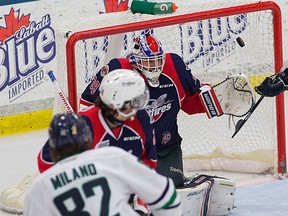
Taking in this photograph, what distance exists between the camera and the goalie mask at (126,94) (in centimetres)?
357

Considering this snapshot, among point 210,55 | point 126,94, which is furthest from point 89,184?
point 210,55

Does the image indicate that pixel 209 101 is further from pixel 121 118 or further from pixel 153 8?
pixel 121 118

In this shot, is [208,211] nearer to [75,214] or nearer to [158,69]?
[158,69]

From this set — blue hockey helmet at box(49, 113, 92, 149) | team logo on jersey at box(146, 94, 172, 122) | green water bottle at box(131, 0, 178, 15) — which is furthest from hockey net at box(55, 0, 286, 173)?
blue hockey helmet at box(49, 113, 92, 149)

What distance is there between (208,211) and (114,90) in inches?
54.1

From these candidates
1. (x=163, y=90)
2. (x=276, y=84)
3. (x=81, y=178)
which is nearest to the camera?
(x=81, y=178)

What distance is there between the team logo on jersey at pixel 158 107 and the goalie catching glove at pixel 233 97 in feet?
0.77

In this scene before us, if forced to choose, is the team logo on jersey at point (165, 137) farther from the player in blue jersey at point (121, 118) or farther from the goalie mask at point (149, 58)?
the player in blue jersey at point (121, 118)

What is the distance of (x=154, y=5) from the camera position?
15.9 feet

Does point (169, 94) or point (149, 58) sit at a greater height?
point (149, 58)

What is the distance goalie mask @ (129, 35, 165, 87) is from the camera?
4461mm

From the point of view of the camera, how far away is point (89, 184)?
2.96m

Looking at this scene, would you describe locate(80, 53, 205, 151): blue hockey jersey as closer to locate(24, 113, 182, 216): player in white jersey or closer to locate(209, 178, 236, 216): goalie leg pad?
locate(209, 178, 236, 216): goalie leg pad

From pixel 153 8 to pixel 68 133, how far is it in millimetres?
1966
